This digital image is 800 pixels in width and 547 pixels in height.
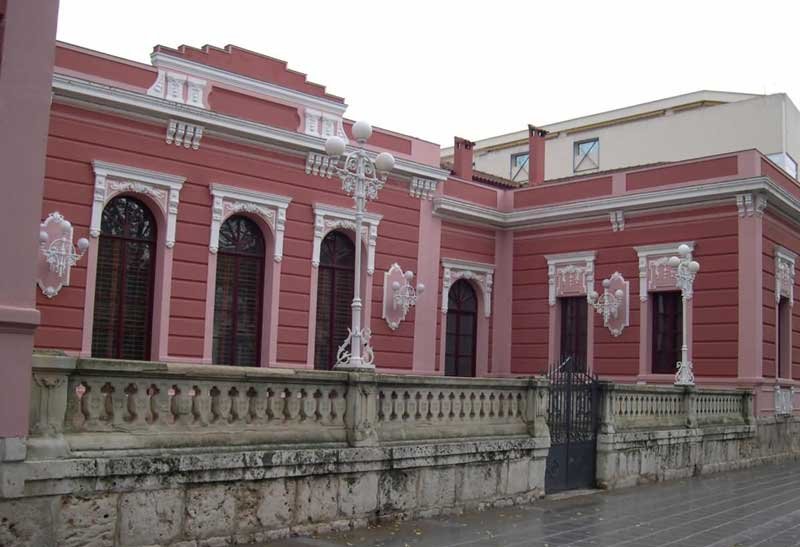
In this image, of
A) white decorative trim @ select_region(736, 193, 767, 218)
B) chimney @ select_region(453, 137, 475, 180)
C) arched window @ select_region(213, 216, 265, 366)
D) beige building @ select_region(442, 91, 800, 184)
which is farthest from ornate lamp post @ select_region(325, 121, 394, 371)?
beige building @ select_region(442, 91, 800, 184)

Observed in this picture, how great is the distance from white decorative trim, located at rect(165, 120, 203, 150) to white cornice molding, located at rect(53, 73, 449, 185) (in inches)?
4.5

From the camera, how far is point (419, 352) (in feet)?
67.7

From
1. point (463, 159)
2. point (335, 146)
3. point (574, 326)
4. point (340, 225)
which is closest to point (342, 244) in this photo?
point (340, 225)

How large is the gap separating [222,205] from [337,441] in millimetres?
8992

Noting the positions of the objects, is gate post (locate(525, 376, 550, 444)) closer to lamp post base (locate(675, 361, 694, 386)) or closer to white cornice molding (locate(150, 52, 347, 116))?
lamp post base (locate(675, 361, 694, 386))

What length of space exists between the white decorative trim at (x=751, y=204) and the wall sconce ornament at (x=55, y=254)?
13.8 metres

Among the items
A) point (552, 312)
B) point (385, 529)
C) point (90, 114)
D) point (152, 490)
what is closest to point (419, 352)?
point (552, 312)

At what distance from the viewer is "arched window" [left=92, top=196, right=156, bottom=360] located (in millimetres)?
15906

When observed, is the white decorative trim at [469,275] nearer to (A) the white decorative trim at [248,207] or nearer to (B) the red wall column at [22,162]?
(A) the white decorative trim at [248,207]

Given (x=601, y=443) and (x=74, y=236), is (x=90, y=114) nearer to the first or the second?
(x=74, y=236)

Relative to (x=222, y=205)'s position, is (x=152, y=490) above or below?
below

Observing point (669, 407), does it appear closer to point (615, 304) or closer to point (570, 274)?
point (615, 304)

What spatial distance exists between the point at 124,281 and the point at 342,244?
203 inches

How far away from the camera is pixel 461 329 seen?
2302 centimetres
